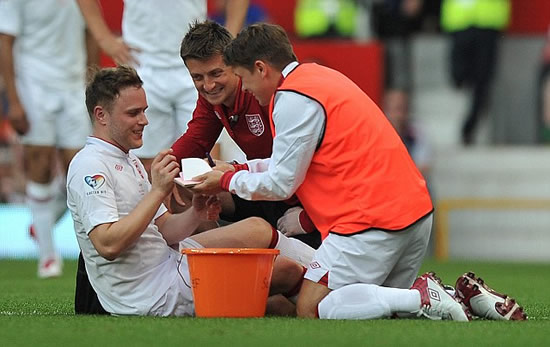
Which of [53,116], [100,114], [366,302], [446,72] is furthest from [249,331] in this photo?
[446,72]

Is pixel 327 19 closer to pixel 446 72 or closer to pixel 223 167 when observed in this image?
pixel 446 72

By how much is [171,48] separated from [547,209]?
6.56m

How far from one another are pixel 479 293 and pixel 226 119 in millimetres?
1720

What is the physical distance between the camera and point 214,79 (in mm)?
6637

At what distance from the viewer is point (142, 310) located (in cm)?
609

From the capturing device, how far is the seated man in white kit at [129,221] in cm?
589

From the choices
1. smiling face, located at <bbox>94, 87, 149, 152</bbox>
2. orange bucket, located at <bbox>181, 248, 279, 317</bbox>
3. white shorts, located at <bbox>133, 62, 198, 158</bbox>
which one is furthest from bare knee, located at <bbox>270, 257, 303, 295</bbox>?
white shorts, located at <bbox>133, 62, 198, 158</bbox>

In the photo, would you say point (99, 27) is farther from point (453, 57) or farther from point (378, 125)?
point (453, 57)

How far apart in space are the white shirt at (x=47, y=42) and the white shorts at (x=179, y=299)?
4031 mm

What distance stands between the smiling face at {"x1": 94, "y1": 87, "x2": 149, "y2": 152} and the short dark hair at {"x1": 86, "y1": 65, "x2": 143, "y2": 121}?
23mm

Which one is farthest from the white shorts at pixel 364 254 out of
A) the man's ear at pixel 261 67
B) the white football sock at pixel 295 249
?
the man's ear at pixel 261 67

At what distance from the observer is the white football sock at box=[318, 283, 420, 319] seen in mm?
5766

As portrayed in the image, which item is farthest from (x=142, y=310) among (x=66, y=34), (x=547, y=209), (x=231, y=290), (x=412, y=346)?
(x=547, y=209)

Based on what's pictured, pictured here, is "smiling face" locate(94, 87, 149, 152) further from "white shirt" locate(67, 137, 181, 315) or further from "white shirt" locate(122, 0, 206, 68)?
"white shirt" locate(122, 0, 206, 68)
